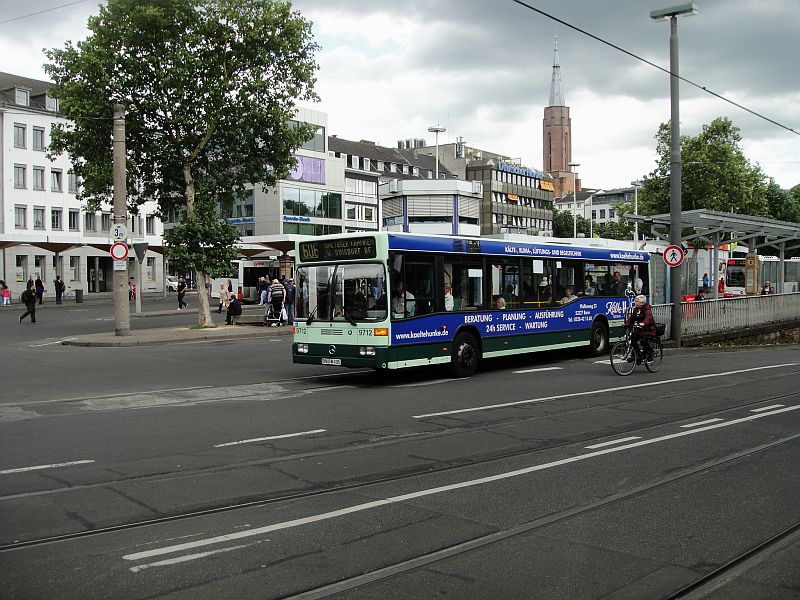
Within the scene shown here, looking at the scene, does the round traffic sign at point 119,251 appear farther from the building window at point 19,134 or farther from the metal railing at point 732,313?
the building window at point 19,134

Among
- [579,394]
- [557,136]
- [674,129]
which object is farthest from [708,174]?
[557,136]

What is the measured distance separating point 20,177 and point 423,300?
59973 millimetres

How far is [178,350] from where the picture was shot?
22750 millimetres

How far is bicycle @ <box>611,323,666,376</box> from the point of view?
1673 centimetres

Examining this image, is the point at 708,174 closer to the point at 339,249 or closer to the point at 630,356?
the point at 630,356

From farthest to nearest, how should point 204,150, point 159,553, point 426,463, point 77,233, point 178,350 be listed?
point 77,233 → point 204,150 → point 178,350 → point 426,463 → point 159,553

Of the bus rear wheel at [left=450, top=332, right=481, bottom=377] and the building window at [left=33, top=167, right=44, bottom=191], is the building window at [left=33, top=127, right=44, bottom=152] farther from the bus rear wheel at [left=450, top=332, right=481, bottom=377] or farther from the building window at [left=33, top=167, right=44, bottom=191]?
the bus rear wheel at [left=450, top=332, right=481, bottom=377]

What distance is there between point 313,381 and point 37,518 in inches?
372

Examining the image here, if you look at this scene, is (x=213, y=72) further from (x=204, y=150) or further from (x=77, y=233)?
(x=77, y=233)

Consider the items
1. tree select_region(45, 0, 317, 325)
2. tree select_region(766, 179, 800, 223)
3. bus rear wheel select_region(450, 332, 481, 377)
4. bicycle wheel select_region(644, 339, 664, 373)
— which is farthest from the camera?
tree select_region(766, 179, 800, 223)

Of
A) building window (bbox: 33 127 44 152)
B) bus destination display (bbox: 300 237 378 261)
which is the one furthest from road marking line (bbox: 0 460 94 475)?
building window (bbox: 33 127 44 152)

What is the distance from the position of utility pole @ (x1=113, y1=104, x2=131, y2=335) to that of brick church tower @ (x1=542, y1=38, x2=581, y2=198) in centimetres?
15652

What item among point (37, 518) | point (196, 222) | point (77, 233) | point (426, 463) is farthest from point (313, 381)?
point (77, 233)

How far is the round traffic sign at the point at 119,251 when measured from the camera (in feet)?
83.5
